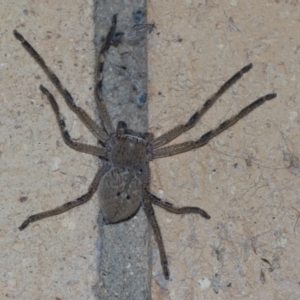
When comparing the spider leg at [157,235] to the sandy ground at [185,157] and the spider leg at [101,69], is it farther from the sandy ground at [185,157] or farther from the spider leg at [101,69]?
the spider leg at [101,69]

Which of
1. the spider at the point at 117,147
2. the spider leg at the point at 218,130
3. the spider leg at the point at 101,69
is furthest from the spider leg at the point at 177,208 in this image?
the spider leg at the point at 101,69

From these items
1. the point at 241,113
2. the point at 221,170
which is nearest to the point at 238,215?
the point at 221,170

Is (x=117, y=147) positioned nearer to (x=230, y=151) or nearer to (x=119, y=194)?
(x=119, y=194)

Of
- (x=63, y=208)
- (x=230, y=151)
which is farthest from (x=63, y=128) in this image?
(x=230, y=151)

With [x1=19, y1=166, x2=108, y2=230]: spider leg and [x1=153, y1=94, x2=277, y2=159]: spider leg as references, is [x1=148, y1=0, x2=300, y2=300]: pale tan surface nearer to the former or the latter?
[x1=153, y1=94, x2=277, y2=159]: spider leg

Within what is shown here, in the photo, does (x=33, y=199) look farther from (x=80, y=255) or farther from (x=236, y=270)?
(x=236, y=270)
